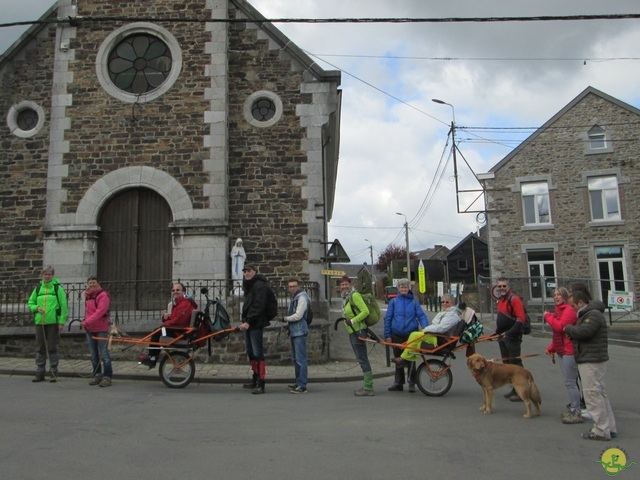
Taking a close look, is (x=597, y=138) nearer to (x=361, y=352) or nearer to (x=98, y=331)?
(x=361, y=352)

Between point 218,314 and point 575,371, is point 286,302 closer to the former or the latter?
point 218,314

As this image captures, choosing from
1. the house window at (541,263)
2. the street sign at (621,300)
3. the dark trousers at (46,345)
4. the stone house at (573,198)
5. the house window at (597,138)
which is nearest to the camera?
the dark trousers at (46,345)

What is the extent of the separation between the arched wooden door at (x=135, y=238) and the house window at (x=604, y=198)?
19.4 metres

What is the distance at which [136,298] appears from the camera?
11781 mm

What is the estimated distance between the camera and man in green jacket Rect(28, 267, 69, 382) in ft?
27.9

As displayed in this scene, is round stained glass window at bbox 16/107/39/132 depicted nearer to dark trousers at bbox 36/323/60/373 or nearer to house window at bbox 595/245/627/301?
dark trousers at bbox 36/323/60/373

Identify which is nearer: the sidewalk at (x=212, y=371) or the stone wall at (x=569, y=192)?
the sidewalk at (x=212, y=371)

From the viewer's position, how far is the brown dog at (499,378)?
20.4ft

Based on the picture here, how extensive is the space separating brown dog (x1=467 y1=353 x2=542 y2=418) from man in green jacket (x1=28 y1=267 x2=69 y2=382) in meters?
6.47

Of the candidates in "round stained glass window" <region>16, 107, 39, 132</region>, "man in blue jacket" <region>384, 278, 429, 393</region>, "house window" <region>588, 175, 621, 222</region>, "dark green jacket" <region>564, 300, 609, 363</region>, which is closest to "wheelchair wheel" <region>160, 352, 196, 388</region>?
"man in blue jacket" <region>384, 278, 429, 393</region>

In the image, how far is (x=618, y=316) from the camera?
19969 mm

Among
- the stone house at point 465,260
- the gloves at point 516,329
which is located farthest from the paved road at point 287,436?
the stone house at point 465,260

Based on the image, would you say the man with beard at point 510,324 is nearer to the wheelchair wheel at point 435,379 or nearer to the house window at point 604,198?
the wheelchair wheel at point 435,379

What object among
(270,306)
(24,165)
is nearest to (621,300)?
(270,306)
